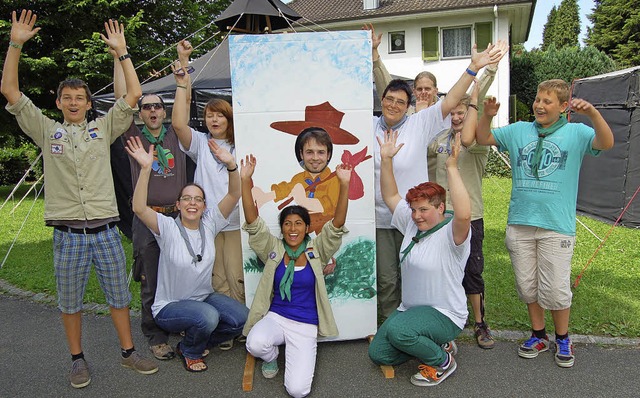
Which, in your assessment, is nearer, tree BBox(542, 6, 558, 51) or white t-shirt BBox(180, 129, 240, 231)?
white t-shirt BBox(180, 129, 240, 231)

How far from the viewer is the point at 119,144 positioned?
4.33 metres

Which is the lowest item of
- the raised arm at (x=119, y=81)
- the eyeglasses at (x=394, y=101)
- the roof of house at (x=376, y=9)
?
the eyeglasses at (x=394, y=101)

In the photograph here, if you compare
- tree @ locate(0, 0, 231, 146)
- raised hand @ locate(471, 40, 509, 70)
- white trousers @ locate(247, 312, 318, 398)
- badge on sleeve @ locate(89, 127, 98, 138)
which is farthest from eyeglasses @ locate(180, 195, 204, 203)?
tree @ locate(0, 0, 231, 146)

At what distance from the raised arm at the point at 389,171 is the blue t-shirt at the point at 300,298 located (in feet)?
2.34

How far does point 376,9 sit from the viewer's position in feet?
60.6

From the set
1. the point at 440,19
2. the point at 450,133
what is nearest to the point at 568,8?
→ the point at 440,19

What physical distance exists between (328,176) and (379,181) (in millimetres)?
372

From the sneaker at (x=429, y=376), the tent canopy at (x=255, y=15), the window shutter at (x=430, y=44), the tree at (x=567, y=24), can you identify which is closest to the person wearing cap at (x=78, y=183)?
the sneaker at (x=429, y=376)

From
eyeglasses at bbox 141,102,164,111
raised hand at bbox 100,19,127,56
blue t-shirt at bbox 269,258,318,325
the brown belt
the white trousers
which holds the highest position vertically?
raised hand at bbox 100,19,127,56

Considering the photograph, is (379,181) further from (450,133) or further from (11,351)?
(11,351)

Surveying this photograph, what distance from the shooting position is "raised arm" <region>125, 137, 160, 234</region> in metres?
3.13

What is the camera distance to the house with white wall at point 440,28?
54.1 feet

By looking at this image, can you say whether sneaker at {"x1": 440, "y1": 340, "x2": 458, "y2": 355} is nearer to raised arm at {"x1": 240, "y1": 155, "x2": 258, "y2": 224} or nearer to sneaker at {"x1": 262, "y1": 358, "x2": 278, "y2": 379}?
sneaker at {"x1": 262, "y1": 358, "x2": 278, "y2": 379}

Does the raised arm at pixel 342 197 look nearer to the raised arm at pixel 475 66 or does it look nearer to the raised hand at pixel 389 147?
the raised hand at pixel 389 147
